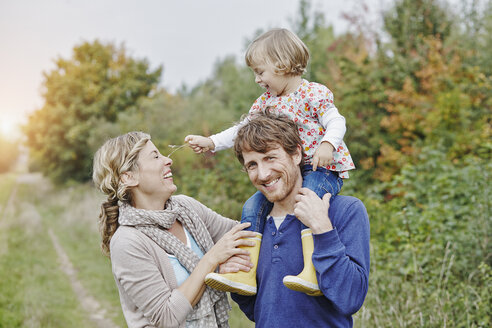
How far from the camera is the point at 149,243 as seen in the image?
2.42m

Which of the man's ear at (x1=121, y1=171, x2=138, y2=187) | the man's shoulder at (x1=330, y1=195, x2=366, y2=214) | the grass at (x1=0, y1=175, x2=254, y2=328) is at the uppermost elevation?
the man's ear at (x1=121, y1=171, x2=138, y2=187)

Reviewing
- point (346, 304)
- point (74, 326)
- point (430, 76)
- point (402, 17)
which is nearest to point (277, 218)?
point (346, 304)

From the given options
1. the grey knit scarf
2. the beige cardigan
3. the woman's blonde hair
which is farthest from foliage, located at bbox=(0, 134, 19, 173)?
the beige cardigan

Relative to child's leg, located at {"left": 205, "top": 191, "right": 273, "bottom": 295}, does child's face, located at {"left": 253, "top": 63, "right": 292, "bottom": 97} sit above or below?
above

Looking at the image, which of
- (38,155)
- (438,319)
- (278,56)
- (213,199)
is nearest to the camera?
(278,56)

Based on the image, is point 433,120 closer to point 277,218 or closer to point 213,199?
point 213,199

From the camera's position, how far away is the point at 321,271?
6.63ft

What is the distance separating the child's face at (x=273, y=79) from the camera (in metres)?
2.66

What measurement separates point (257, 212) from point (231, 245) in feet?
0.84

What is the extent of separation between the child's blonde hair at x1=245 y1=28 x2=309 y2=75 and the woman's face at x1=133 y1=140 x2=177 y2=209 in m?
0.84

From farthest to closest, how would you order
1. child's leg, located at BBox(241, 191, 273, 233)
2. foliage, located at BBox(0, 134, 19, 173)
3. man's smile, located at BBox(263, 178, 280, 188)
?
foliage, located at BBox(0, 134, 19, 173) → child's leg, located at BBox(241, 191, 273, 233) → man's smile, located at BBox(263, 178, 280, 188)

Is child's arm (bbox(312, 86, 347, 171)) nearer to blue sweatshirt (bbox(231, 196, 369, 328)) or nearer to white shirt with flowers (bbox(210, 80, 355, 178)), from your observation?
white shirt with flowers (bbox(210, 80, 355, 178))

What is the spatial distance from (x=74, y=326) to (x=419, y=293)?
4806 millimetres

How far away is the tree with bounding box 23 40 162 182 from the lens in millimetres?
20297
